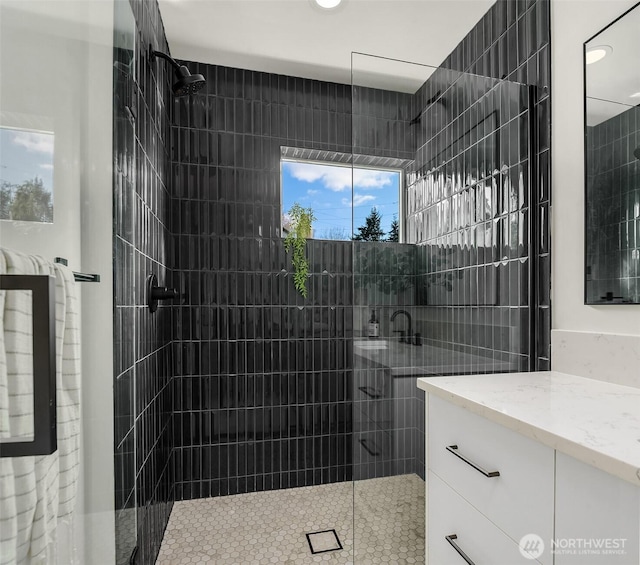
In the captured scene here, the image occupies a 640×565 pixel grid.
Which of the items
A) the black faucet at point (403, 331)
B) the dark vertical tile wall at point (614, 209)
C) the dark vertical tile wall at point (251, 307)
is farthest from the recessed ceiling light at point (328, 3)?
the black faucet at point (403, 331)

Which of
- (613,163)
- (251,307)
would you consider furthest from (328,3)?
(251,307)

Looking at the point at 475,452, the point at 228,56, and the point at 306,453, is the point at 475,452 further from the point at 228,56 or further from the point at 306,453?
the point at 228,56

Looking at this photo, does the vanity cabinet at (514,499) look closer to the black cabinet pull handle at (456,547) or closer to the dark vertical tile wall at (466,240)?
the black cabinet pull handle at (456,547)

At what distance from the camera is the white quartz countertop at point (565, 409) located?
76cm

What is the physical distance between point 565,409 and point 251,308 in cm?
191

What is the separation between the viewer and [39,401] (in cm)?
54

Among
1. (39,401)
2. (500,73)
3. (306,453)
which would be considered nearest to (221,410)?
(306,453)

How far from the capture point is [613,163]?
1.36 metres

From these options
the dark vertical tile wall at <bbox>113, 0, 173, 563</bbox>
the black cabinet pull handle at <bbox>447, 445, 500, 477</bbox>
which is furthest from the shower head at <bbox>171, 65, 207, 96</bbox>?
the black cabinet pull handle at <bbox>447, 445, 500, 477</bbox>

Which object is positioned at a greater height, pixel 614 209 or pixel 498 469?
pixel 614 209

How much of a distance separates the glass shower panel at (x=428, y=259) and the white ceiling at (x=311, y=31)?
0.17 meters

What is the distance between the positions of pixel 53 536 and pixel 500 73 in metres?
2.38

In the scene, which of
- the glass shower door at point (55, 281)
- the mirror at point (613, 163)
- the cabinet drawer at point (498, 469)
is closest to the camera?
the glass shower door at point (55, 281)

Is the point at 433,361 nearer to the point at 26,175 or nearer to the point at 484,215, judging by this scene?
the point at 484,215
